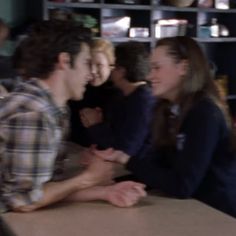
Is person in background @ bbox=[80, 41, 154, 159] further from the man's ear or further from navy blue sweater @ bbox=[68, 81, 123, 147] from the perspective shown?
the man's ear

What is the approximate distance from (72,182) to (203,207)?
42 cm

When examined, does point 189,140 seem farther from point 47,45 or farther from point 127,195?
point 47,45

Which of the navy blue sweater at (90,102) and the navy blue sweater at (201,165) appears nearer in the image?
the navy blue sweater at (201,165)

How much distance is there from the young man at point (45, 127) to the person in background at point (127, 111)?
706 mm

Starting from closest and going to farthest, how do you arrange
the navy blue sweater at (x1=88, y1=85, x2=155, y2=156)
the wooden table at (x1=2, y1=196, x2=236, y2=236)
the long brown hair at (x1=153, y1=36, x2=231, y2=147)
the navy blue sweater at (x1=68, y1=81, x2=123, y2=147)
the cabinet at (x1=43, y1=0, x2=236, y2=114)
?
the wooden table at (x1=2, y1=196, x2=236, y2=236) → the long brown hair at (x1=153, y1=36, x2=231, y2=147) → the navy blue sweater at (x1=88, y1=85, x2=155, y2=156) → the navy blue sweater at (x1=68, y1=81, x2=123, y2=147) → the cabinet at (x1=43, y1=0, x2=236, y2=114)

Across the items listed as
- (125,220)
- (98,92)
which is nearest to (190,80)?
(125,220)

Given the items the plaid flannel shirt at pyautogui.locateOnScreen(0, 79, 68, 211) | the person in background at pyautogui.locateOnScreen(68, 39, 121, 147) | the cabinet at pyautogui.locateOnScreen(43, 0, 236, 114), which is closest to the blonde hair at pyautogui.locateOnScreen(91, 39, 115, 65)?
the person in background at pyautogui.locateOnScreen(68, 39, 121, 147)

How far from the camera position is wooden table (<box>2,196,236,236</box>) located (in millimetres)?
1315

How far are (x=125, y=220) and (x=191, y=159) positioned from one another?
1.06 ft

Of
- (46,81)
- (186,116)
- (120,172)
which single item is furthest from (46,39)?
(120,172)

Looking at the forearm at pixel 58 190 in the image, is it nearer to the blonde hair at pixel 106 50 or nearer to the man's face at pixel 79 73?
the man's face at pixel 79 73

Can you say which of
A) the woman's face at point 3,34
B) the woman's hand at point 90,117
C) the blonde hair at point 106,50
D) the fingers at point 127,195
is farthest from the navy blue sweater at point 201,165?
the woman's face at point 3,34

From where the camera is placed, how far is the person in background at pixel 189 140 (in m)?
1.59

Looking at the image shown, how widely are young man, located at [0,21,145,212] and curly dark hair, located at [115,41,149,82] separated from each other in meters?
0.94
